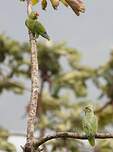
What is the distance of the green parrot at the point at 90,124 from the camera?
3.03 metres

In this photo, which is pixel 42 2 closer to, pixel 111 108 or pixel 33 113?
pixel 33 113

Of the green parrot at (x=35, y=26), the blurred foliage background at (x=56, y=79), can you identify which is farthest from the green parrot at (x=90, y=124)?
the blurred foliage background at (x=56, y=79)

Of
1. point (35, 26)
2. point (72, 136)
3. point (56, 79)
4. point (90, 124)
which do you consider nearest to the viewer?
point (72, 136)

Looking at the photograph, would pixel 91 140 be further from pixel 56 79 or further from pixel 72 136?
pixel 56 79

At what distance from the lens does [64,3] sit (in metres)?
3.55

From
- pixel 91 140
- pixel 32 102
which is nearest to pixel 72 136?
pixel 91 140

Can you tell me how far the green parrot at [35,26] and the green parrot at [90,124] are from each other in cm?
54

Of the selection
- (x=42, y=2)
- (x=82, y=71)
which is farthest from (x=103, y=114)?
(x=42, y=2)

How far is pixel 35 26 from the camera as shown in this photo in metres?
3.49

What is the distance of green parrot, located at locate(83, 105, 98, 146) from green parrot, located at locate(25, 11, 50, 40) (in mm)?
543

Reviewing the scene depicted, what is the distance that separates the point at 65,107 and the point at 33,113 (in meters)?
21.7

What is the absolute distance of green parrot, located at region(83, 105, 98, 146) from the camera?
3.03m

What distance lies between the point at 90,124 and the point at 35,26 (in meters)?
0.68

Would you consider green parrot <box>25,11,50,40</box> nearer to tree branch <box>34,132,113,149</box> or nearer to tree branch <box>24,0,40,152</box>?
tree branch <box>24,0,40,152</box>
